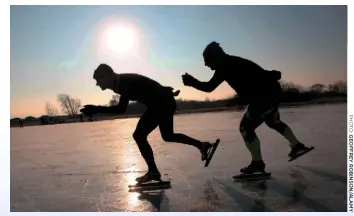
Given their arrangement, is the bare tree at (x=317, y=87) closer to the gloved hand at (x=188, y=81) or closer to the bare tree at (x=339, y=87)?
the bare tree at (x=339, y=87)

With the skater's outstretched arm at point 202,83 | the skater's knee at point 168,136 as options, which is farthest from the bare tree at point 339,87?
the skater's knee at point 168,136

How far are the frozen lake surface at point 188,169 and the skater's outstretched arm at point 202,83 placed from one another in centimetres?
101

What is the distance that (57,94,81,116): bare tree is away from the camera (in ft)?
19.0

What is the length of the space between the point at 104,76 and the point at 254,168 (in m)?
2.03

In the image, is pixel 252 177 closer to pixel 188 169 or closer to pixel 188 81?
pixel 188 169

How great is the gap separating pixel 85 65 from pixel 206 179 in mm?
2282

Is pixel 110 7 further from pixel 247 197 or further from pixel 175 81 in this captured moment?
pixel 247 197

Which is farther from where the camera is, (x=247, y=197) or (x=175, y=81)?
(x=175, y=81)

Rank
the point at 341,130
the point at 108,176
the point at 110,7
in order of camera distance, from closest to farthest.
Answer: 1. the point at 108,176
2. the point at 110,7
3. the point at 341,130

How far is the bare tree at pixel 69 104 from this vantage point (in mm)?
5777

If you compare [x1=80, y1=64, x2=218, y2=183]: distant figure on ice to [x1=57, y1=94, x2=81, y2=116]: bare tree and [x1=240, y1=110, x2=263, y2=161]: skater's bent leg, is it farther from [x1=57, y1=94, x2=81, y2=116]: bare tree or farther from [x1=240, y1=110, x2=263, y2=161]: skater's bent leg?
[x1=57, y1=94, x2=81, y2=116]: bare tree

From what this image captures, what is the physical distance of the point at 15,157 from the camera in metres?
5.52
